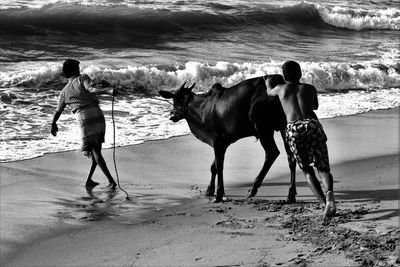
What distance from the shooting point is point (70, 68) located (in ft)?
29.5

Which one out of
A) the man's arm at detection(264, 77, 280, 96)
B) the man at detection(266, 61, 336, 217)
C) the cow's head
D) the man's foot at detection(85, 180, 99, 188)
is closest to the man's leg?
the man at detection(266, 61, 336, 217)

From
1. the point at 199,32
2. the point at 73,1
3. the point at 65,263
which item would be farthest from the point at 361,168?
the point at 73,1

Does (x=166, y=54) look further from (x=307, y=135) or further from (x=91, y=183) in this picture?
(x=307, y=135)

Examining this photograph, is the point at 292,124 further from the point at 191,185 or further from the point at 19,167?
the point at 19,167

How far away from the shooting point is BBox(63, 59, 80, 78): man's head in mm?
8938

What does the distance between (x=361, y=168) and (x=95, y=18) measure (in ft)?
52.7

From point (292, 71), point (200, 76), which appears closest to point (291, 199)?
point (292, 71)

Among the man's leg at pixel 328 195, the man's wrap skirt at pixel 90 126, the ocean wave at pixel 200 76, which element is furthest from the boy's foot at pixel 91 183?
the ocean wave at pixel 200 76

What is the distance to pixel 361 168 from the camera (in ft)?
31.6

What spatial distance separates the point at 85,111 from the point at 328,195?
130 inches

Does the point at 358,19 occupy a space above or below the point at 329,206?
below

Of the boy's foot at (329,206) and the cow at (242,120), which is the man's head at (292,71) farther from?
the boy's foot at (329,206)

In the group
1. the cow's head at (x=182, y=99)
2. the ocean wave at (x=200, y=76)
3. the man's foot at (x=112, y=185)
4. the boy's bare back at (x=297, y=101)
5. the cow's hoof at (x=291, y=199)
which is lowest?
the ocean wave at (x=200, y=76)

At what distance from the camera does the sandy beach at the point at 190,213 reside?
20.3 feet
